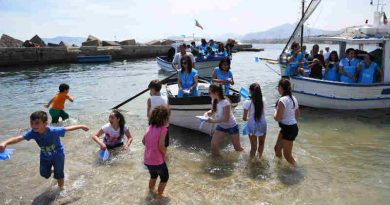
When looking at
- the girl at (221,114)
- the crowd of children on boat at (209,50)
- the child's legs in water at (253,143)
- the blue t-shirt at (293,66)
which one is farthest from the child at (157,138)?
the crowd of children on boat at (209,50)

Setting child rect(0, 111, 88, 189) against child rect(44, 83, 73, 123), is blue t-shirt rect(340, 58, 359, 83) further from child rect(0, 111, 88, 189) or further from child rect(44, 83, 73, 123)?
child rect(0, 111, 88, 189)

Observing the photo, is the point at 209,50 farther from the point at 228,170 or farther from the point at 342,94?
the point at 228,170

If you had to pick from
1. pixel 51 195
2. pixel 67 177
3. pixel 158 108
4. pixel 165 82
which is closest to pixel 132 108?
pixel 165 82

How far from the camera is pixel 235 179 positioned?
6.71m

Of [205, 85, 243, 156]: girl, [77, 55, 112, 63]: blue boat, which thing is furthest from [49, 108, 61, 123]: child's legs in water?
[77, 55, 112, 63]: blue boat

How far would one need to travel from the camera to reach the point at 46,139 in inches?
213

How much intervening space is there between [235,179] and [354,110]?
24.1 ft

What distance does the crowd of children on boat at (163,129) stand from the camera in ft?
16.8

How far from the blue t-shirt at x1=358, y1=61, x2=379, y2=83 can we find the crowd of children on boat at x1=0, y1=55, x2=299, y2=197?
522 centimetres

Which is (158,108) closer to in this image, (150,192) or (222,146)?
(150,192)

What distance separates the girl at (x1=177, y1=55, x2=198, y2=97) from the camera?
360 inches

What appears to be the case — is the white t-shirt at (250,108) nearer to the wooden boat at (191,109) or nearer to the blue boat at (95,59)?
the wooden boat at (191,109)

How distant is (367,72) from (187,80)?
20.3ft

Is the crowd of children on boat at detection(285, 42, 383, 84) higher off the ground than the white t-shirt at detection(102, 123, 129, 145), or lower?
higher
